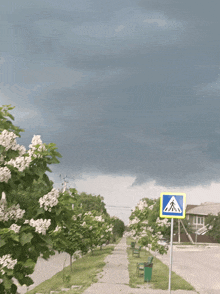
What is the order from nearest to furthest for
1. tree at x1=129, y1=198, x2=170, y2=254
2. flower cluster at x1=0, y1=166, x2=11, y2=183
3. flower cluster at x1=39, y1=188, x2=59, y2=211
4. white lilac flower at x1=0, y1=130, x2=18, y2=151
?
1. flower cluster at x1=0, y1=166, x2=11, y2=183
2. white lilac flower at x1=0, y1=130, x2=18, y2=151
3. flower cluster at x1=39, y1=188, x2=59, y2=211
4. tree at x1=129, y1=198, x2=170, y2=254

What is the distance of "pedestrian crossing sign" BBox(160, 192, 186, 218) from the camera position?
417 inches

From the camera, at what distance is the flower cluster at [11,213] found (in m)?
5.34

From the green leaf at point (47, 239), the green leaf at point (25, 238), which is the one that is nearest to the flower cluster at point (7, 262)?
the green leaf at point (25, 238)

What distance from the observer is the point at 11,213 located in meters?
5.41

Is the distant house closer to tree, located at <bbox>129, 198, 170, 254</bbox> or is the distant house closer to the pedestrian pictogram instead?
tree, located at <bbox>129, 198, 170, 254</bbox>

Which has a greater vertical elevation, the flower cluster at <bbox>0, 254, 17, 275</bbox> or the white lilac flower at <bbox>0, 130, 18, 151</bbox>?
the white lilac flower at <bbox>0, 130, 18, 151</bbox>

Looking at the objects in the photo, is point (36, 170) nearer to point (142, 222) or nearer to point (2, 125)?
point (2, 125)

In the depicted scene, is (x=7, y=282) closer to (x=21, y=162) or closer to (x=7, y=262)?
(x=7, y=262)

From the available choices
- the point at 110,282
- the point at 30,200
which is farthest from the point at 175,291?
the point at 30,200

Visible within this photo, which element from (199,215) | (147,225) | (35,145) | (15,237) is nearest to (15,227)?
(15,237)

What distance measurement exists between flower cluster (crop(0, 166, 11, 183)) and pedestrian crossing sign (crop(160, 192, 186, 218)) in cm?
645

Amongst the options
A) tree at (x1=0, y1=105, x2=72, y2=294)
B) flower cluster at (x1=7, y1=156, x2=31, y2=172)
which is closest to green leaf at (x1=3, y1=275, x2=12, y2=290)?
tree at (x1=0, y1=105, x2=72, y2=294)

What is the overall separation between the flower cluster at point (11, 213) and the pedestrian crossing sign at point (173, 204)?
5.99 m

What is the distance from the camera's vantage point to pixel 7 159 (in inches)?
214
